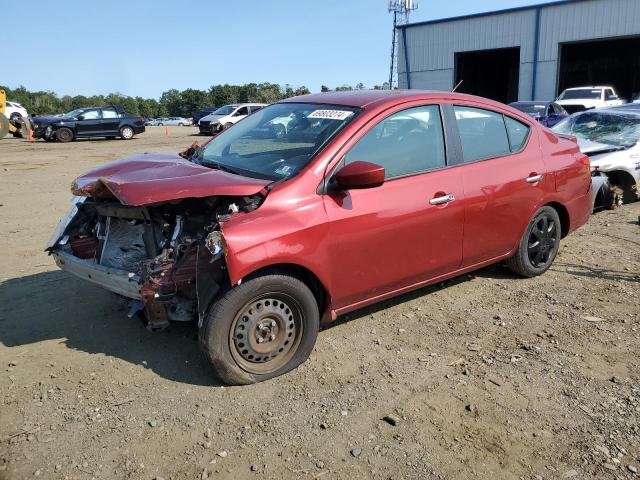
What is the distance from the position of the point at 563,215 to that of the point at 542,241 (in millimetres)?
418

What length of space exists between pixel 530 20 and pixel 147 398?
33.1m

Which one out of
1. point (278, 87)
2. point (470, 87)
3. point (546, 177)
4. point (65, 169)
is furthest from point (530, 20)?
point (278, 87)

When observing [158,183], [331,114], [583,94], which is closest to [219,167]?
[158,183]

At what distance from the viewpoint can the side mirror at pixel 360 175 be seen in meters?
3.45

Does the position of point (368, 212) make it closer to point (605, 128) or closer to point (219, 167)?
point (219, 167)

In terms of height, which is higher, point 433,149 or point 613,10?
point 613,10

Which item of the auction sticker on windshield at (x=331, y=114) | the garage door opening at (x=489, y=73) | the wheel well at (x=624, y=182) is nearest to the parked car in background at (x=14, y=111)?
the garage door opening at (x=489, y=73)

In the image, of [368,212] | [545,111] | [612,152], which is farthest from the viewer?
[545,111]

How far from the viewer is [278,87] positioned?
8588 centimetres

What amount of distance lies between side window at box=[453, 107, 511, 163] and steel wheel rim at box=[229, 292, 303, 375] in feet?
6.45

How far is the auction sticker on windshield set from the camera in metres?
3.94

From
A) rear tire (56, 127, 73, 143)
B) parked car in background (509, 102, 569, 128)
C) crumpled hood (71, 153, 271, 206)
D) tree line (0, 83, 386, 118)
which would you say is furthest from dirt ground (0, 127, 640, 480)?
tree line (0, 83, 386, 118)

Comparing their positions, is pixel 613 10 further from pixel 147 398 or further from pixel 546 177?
pixel 147 398

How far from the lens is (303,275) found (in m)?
3.64
